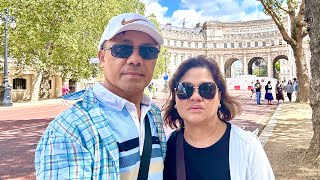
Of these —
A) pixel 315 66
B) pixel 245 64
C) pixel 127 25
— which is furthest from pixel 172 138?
pixel 245 64

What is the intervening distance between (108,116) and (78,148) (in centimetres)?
29

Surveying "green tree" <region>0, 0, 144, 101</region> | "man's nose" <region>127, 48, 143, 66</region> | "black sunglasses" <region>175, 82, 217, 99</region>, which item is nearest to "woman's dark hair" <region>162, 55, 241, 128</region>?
"black sunglasses" <region>175, 82, 217, 99</region>

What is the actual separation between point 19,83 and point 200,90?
1412 inches

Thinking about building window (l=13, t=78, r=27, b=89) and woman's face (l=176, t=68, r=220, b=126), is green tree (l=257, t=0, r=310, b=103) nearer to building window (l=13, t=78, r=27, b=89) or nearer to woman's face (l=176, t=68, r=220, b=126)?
woman's face (l=176, t=68, r=220, b=126)

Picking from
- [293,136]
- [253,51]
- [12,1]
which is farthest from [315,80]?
[253,51]

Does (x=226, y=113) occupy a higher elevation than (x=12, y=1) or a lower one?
lower

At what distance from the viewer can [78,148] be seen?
1.45m

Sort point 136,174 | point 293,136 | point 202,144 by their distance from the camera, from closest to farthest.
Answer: point 136,174 → point 202,144 → point 293,136

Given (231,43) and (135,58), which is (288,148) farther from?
(231,43)

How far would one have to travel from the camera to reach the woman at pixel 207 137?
190cm

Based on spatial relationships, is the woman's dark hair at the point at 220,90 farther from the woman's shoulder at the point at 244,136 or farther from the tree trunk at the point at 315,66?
the tree trunk at the point at 315,66

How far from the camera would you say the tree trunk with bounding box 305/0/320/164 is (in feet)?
17.5

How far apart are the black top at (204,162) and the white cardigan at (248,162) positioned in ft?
0.16

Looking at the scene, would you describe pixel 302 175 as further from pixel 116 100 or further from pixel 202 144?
pixel 116 100
